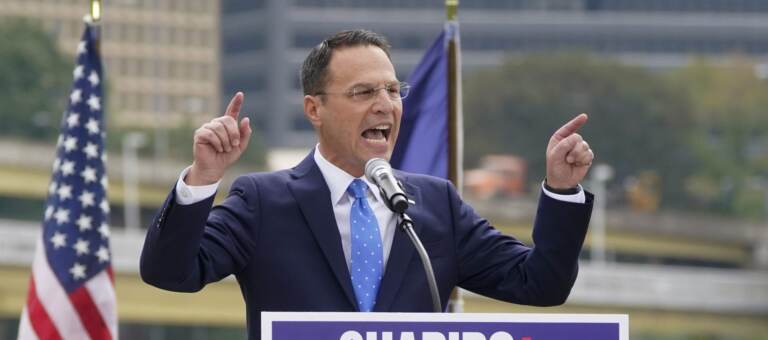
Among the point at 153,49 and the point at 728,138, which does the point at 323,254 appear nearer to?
the point at 728,138

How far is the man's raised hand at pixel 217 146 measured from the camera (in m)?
6.27

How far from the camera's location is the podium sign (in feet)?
19.1

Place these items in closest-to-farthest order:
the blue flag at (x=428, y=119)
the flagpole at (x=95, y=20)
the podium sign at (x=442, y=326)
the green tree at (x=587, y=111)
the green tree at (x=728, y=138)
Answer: the podium sign at (x=442, y=326), the flagpole at (x=95, y=20), the blue flag at (x=428, y=119), the green tree at (x=587, y=111), the green tree at (x=728, y=138)

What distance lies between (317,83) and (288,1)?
162m

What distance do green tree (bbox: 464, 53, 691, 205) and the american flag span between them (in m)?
108

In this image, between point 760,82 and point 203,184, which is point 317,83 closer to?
point 203,184

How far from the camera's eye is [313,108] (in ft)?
22.7

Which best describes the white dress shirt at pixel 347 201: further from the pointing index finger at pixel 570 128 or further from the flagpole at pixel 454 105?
the flagpole at pixel 454 105

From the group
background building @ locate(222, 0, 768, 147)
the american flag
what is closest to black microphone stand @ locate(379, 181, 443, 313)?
the american flag

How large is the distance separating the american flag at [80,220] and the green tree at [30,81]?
95.9 metres

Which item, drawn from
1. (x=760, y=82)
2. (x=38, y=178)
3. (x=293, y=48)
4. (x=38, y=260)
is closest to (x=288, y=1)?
(x=293, y=48)

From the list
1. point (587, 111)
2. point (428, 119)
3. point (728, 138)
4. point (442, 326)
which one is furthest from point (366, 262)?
point (728, 138)

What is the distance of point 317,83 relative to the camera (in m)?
6.89

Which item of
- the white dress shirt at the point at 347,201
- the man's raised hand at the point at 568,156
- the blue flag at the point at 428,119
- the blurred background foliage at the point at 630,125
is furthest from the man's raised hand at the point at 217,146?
the blurred background foliage at the point at 630,125
